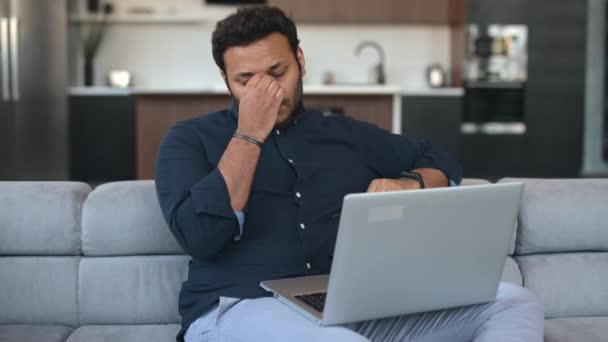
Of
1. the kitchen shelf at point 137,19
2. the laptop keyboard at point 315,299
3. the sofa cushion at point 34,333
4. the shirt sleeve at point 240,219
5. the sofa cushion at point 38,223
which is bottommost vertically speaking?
the sofa cushion at point 34,333

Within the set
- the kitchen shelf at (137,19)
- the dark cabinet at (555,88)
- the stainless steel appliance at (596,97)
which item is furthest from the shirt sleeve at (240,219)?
the stainless steel appliance at (596,97)

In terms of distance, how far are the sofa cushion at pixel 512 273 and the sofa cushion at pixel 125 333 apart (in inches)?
35.1

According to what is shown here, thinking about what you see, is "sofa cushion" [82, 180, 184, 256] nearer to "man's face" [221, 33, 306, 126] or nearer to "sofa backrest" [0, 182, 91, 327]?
"sofa backrest" [0, 182, 91, 327]

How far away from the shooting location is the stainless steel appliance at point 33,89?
5.25m

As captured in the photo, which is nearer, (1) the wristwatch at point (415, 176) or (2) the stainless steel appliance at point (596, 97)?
(1) the wristwatch at point (415, 176)

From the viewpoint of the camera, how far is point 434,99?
23.1ft

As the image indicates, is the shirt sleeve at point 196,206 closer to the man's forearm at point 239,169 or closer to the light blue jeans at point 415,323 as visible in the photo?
the man's forearm at point 239,169

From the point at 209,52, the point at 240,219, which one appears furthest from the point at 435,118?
the point at 240,219

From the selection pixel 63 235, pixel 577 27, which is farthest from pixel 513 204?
pixel 577 27

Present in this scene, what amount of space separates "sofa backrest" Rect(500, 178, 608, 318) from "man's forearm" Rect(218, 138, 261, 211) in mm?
895

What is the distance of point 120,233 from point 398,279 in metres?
0.93

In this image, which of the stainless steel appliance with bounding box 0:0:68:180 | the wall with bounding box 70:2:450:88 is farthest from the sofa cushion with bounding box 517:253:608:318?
the wall with bounding box 70:2:450:88

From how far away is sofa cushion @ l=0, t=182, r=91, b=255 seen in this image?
6.86ft

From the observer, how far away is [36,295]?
6.81ft
